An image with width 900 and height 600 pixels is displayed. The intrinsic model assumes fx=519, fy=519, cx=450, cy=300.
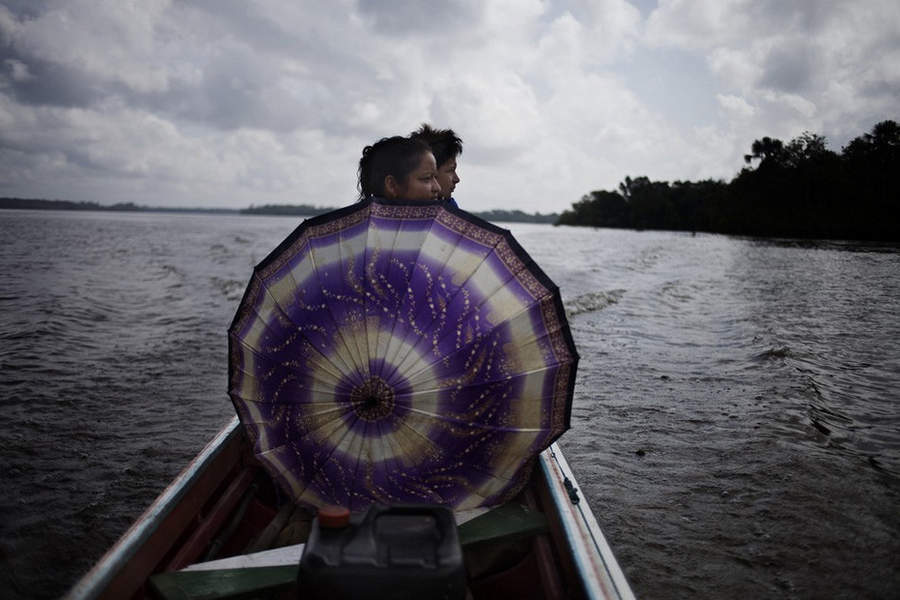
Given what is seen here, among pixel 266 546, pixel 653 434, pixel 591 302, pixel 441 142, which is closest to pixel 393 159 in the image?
pixel 441 142

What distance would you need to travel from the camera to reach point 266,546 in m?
2.75

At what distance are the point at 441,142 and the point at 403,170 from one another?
150 centimetres

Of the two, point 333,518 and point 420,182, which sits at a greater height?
point 420,182

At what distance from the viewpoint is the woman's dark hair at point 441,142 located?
527 cm

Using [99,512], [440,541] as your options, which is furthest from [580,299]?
[440,541]

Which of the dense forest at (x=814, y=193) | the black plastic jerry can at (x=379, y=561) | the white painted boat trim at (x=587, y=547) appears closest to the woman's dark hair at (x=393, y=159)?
the white painted boat trim at (x=587, y=547)

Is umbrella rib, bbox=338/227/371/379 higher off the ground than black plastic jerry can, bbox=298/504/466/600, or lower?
higher

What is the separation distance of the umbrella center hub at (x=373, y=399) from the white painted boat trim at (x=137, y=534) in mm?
1074

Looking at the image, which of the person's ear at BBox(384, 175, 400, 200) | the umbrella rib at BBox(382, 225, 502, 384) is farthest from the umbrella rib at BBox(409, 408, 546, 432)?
the person's ear at BBox(384, 175, 400, 200)

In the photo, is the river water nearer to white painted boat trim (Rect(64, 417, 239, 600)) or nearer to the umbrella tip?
white painted boat trim (Rect(64, 417, 239, 600))

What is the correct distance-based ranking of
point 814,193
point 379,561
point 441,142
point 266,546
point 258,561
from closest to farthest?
point 379,561 → point 258,561 → point 266,546 → point 441,142 → point 814,193

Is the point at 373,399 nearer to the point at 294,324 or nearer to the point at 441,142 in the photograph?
the point at 294,324

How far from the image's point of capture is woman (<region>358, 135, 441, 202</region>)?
155 inches

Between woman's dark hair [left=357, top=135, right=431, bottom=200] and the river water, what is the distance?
3284 millimetres
